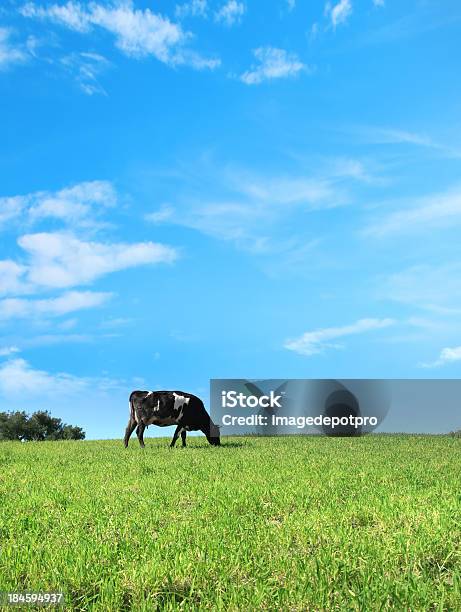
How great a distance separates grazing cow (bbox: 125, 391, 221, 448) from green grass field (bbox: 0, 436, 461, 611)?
11.3 meters

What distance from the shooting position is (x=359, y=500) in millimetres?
9180

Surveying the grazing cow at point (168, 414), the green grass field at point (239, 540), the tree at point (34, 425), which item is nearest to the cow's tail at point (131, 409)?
the grazing cow at point (168, 414)

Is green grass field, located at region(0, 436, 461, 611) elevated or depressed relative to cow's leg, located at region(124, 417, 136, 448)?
depressed

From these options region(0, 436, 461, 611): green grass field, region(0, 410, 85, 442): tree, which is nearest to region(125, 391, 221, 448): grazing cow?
region(0, 436, 461, 611): green grass field

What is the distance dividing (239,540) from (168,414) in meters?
17.6

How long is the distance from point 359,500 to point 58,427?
3842cm

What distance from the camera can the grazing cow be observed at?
24141 mm

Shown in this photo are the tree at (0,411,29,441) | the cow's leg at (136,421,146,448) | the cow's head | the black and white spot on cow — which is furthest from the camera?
the tree at (0,411,29,441)

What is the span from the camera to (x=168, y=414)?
24.2 m

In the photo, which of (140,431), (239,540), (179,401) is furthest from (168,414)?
(239,540)

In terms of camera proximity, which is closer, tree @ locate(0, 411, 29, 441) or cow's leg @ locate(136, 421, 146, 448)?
cow's leg @ locate(136, 421, 146, 448)

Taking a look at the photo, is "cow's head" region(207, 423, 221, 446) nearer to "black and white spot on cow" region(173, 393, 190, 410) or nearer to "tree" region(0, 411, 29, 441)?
"black and white spot on cow" region(173, 393, 190, 410)

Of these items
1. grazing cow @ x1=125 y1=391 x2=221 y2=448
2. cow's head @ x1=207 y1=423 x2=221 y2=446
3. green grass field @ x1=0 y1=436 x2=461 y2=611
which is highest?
grazing cow @ x1=125 y1=391 x2=221 y2=448

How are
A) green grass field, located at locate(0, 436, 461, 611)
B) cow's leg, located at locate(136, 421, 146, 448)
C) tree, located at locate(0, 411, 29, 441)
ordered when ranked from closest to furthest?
green grass field, located at locate(0, 436, 461, 611) < cow's leg, located at locate(136, 421, 146, 448) < tree, located at locate(0, 411, 29, 441)
